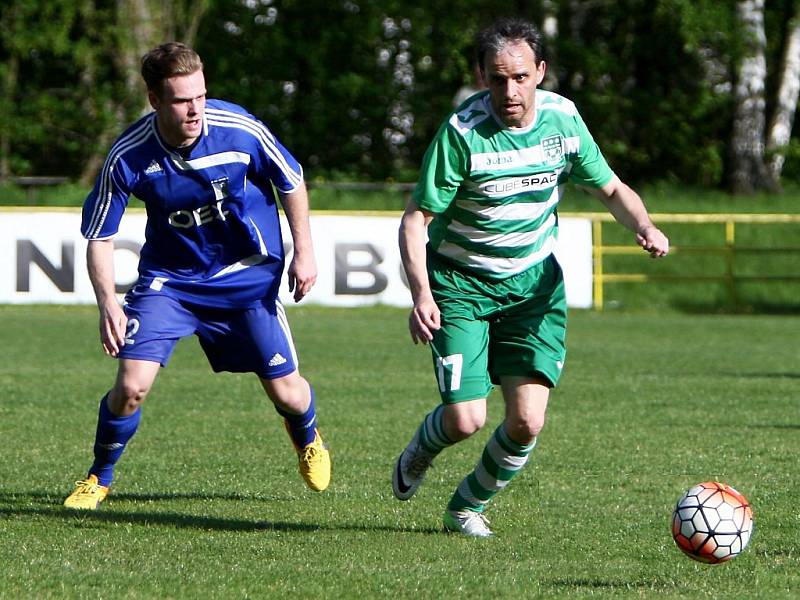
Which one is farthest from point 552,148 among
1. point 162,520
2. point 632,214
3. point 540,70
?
point 162,520

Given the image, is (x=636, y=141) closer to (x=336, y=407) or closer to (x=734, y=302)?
(x=734, y=302)

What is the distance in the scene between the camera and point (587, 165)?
5879 mm

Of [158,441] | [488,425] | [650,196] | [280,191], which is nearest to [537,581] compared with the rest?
[280,191]

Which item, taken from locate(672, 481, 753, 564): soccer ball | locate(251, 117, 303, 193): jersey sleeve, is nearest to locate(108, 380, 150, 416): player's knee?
locate(251, 117, 303, 193): jersey sleeve

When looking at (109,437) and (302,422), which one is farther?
(302,422)

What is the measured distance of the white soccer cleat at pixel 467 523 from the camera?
19.7 ft

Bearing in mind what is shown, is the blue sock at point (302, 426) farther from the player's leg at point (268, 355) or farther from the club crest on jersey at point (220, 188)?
the club crest on jersey at point (220, 188)

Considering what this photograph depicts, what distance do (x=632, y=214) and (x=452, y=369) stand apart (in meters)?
0.95

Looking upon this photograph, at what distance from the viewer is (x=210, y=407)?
35.2ft

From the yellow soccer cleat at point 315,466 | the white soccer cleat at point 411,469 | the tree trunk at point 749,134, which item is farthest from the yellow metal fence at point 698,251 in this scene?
the white soccer cleat at point 411,469

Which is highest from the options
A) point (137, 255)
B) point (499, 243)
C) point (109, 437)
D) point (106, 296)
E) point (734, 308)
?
point (499, 243)

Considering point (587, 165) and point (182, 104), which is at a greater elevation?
point (182, 104)

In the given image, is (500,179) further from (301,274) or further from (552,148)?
(301,274)

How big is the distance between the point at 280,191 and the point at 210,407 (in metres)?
4.67
